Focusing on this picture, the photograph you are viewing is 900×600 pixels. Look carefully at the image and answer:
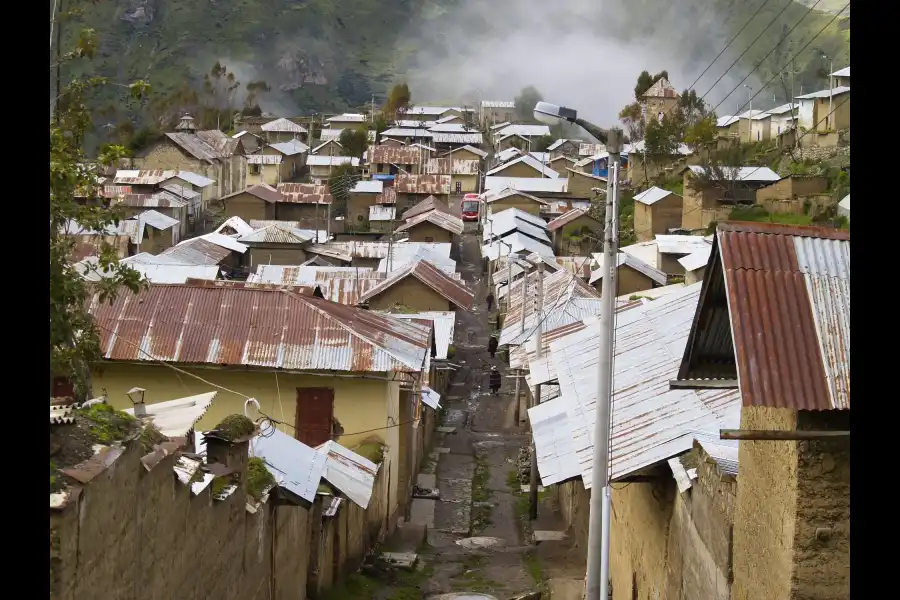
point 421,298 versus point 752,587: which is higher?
point 421,298

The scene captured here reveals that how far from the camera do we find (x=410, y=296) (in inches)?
1534

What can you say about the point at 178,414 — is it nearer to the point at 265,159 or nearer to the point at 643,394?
the point at 643,394

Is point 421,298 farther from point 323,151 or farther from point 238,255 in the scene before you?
point 323,151

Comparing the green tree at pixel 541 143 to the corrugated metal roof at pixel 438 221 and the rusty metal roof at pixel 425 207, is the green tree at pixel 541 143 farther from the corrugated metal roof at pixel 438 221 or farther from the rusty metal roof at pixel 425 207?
the corrugated metal roof at pixel 438 221

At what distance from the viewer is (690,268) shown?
126 ft

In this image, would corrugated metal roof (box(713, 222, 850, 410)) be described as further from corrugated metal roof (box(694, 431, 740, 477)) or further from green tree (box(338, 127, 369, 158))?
green tree (box(338, 127, 369, 158))

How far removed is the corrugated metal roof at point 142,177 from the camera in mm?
72812

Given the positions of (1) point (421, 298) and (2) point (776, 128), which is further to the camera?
(2) point (776, 128)

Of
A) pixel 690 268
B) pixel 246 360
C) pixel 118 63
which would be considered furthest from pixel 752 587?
pixel 118 63

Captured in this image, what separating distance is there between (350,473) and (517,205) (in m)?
53.5

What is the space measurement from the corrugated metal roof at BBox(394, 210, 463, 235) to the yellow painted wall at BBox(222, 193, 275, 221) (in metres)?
A: 8.96

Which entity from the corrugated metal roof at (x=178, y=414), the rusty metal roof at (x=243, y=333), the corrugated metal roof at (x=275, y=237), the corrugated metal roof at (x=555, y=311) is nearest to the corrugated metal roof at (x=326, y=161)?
the corrugated metal roof at (x=275, y=237)
